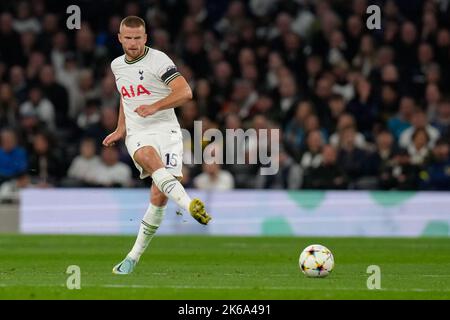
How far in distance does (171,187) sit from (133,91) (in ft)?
3.83

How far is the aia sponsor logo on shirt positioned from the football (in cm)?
214

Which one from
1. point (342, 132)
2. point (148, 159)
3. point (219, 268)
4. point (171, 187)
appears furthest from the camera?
point (342, 132)

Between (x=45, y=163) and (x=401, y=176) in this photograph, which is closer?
(x=401, y=176)

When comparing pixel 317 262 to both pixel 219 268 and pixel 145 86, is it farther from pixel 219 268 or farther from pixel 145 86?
pixel 145 86

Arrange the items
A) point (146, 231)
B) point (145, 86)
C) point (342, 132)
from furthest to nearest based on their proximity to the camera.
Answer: point (342, 132), point (145, 86), point (146, 231)

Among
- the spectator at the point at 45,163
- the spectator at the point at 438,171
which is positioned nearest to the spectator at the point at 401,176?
the spectator at the point at 438,171

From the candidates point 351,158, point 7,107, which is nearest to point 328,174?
point 351,158

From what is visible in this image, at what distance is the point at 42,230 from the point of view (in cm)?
1909

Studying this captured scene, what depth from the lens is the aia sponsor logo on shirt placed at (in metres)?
11.4

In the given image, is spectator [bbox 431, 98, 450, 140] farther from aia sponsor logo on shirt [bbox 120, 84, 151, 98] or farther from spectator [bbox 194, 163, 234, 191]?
aia sponsor logo on shirt [bbox 120, 84, 151, 98]

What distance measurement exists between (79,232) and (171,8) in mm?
5923

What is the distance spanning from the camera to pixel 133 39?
1119cm

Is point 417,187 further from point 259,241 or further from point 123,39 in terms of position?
point 123,39
